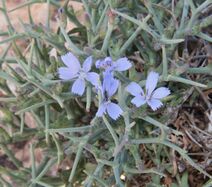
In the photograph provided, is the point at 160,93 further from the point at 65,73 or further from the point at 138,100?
the point at 65,73

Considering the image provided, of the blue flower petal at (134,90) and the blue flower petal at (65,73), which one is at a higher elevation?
the blue flower petal at (65,73)

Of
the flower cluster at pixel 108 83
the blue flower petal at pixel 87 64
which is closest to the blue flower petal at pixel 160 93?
the flower cluster at pixel 108 83

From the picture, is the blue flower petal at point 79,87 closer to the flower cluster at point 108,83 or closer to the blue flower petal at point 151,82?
the flower cluster at point 108,83

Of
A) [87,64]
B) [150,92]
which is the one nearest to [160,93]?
[150,92]

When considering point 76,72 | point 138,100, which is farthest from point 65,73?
point 138,100

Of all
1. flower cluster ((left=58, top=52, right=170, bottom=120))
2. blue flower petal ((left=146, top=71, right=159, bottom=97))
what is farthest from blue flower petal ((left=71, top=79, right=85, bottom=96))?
blue flower petal ((left=146, top=71, right=159, bottom=97))

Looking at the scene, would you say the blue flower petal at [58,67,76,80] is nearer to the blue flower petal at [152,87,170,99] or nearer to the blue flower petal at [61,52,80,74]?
the blue flower petal at [61,52,80,74]
